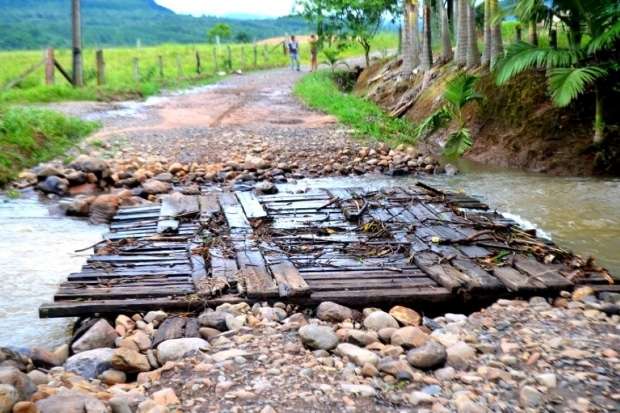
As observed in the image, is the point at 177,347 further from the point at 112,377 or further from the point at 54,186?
the point at 54,186

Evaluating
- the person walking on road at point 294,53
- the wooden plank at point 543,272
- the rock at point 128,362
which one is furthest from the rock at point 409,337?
the person walking on road at point 294,53

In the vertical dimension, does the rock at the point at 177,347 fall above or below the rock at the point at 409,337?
below

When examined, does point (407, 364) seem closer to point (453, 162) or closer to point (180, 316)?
point (180, 316)

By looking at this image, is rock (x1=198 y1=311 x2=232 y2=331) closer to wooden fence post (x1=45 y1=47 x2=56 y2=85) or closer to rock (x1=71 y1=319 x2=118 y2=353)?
rock (x1=71 y1=319 x2=118 y2=353)

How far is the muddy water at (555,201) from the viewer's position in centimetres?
696

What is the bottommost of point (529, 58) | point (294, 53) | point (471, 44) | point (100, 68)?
point (529, 58)

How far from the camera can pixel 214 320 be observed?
4.30 m

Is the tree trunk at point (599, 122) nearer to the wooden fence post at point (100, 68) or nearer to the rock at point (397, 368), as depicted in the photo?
the rock at point (397, 368)

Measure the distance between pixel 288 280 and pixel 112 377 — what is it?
149 centimetres

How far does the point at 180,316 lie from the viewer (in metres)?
4.47

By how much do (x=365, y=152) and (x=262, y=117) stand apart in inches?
208

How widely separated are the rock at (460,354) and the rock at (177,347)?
1.41 m

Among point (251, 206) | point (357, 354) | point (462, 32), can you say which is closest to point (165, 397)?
point (357, 354)

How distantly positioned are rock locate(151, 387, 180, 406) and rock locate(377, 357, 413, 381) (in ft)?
3.64
